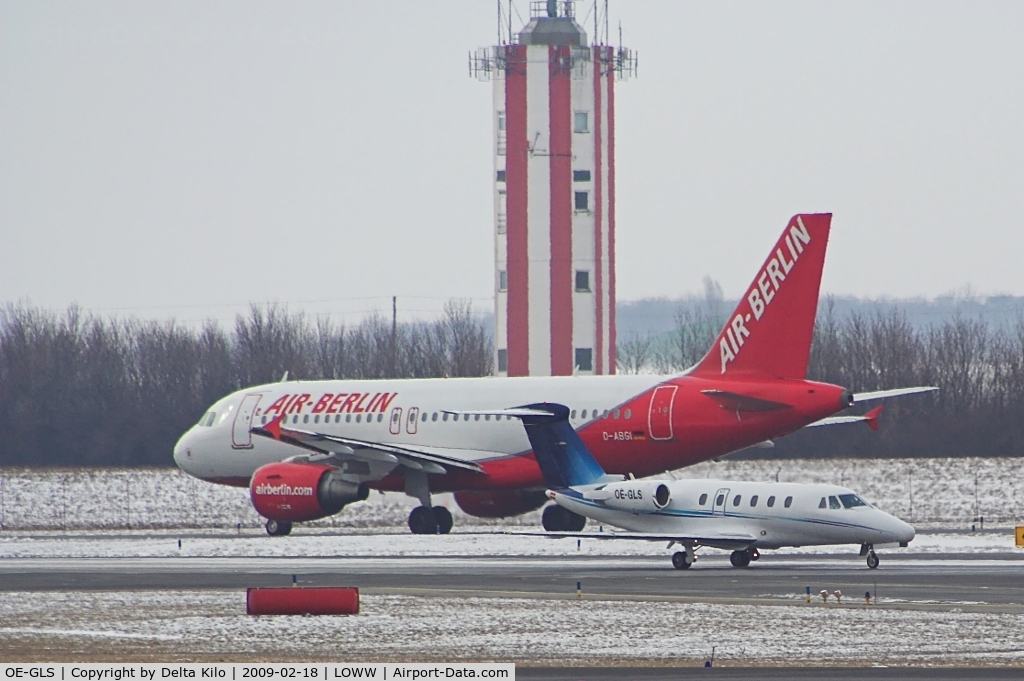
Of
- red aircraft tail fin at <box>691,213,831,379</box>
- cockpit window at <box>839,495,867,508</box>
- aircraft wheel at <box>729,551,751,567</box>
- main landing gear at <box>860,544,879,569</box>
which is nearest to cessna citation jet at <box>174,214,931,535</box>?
red aircraft tail fin at <box>691,213,831,379</box>

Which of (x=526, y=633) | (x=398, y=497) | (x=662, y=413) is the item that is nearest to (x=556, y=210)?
(x=398, y=497)

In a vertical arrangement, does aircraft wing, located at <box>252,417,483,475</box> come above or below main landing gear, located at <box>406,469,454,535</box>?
above

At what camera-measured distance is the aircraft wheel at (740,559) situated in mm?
34219

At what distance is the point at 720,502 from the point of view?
34.9 meters

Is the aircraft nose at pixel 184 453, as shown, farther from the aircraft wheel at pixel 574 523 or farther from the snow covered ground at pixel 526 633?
the snow covered ground at pixel 526 633

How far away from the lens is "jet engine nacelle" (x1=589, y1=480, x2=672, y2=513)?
35594 mm

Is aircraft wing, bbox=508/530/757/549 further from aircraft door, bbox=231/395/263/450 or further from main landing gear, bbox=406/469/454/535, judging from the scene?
aircraft door, bbox=231/395/263/450

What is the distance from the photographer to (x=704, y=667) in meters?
19.9

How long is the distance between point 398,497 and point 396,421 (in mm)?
3602

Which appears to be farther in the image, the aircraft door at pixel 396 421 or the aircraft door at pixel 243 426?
the aircraft door at pixel 243 426

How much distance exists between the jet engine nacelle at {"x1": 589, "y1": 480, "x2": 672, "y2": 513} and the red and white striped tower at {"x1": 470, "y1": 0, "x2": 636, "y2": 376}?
37918 millimetres

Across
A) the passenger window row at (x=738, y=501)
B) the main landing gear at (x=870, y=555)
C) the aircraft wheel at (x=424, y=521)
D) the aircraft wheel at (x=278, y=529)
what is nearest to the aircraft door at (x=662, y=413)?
the aircraft wheel at (x=424, y=521)

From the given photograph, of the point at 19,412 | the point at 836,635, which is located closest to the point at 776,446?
the point at 19,412

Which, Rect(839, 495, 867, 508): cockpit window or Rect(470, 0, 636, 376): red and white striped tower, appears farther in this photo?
Rect(470, 0, 636, 376): red and white striped tower
